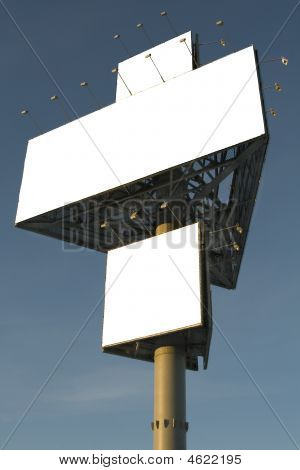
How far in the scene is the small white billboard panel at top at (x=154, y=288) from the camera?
79.9 feet

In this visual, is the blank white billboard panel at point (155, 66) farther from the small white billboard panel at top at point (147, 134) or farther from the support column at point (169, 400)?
the support column at point (169, 400)

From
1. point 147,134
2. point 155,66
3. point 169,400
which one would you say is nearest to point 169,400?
point 169,400

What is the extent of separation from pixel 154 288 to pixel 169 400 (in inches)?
188

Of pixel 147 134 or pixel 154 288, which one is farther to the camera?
pixel 147 134

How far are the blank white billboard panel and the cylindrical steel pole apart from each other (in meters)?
14.4

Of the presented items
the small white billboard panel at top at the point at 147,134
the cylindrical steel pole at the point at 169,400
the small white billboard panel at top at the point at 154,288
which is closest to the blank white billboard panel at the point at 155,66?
the small white billboard panel at top at the point at 147,134

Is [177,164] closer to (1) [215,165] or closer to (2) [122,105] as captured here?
(1) [215,165]

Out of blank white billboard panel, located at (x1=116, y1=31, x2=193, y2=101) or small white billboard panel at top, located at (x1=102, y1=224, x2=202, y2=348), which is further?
blank white billboard panel, located at (x1=116, y1=31, x2=193, y2=101)

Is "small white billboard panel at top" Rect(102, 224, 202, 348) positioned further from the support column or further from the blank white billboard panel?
the blank white billboard panel

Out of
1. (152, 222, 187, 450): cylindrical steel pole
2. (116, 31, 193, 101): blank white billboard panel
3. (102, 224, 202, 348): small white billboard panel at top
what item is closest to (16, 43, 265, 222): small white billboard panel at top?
(116, 31, 193, 101): blank white billboard panel

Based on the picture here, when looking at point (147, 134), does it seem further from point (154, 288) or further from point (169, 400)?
point (169, 400)

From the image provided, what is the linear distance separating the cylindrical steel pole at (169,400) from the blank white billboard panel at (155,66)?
1438 cm

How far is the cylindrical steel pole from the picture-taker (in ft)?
74.8

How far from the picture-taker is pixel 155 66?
104 feet
